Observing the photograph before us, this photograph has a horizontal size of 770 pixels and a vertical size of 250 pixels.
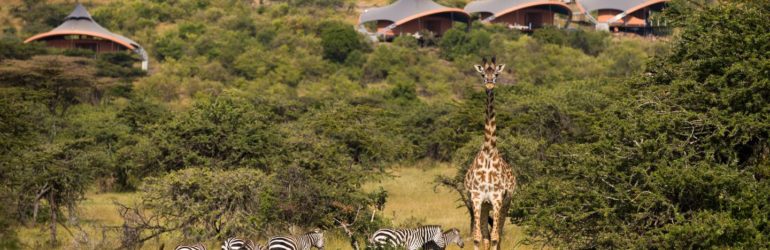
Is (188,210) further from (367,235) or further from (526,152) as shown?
(526,152)

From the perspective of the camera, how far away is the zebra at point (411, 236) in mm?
14430

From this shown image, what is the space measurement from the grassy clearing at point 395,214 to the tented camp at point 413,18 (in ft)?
131

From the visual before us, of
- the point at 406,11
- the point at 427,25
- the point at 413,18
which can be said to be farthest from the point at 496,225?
the point at 427,25

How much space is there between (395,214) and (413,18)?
5148cm

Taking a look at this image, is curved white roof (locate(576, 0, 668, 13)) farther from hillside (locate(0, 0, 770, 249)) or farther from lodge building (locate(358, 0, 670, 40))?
hillside (locate(0, 0, 770, 249))

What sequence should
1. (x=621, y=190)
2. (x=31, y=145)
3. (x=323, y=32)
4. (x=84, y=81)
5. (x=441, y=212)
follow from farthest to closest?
(x=323, y=32)
(x=84, y=81)
(x=441, y=212)
(x=31, y=145)
(x=621, y=190)

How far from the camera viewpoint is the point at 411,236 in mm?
14945

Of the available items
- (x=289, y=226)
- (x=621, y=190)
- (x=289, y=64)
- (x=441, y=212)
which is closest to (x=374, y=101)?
(x=289, y=64)

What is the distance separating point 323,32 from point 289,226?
179 feet

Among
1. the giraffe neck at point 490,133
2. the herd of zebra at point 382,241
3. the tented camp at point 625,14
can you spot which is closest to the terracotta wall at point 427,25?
the tented camp at point 625,14

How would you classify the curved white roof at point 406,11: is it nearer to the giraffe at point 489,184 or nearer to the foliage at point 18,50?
the foliage at point 18,50

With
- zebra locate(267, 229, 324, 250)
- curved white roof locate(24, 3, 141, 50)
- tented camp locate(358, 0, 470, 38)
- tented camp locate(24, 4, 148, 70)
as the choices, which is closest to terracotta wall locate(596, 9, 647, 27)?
tented camp locate(358, 0, 470, 38)

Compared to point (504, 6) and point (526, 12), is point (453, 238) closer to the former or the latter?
point (526, 12)

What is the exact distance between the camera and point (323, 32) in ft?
233
